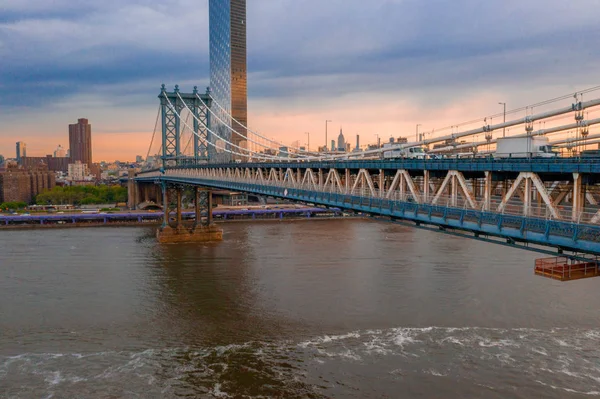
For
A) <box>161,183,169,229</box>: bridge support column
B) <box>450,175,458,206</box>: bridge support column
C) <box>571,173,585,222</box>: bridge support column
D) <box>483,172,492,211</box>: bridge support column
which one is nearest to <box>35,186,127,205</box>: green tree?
<box>161,183,169,229</box>: bridge support column

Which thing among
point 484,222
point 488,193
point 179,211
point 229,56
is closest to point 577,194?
point 484,222

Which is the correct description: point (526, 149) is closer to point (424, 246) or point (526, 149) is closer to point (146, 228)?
point (424, 246)

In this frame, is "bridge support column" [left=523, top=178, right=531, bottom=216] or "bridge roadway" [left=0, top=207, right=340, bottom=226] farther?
"bridge roadway" [left=0, top=207, right=340, bottom=226]

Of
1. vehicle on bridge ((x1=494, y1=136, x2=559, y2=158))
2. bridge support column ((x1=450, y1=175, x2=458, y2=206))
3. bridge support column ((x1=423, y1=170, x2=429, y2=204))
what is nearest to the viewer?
vehicle on bridge ((x1=494, y1=136, x2=559, y2=158))

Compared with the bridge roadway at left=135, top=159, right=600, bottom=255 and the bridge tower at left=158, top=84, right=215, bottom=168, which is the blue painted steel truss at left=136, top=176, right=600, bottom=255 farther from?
the bridge tower at left=158, top=84, right=215, bottom=168

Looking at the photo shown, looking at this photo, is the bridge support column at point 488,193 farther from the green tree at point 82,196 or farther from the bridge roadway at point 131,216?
the green tree at point 82,196

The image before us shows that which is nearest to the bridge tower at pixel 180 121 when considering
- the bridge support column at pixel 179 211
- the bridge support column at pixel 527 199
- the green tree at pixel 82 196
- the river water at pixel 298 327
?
the bridge support column at pixel 179 211
